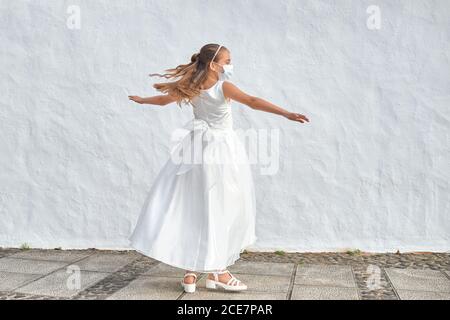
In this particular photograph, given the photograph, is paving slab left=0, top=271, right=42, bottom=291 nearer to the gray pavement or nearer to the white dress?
the gray pavement

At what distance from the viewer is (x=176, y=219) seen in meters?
4.36

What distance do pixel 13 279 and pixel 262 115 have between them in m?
2.64

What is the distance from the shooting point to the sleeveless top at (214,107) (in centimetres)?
435

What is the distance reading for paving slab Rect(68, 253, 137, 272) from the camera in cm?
530

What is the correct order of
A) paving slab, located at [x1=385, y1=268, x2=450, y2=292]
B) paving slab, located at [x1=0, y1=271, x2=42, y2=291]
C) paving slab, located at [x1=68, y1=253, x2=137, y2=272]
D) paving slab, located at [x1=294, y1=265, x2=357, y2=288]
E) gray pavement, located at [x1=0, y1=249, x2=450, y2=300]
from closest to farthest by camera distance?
gray pavement, located at [x1=0, y1=249, x2=450, y2=300]
paving slab, located at [x1=0, y1=271, x2=42, y2=291]
paving slab, located at [x1=385, y1=268, x2=450, y2=292]
paving slab, located at [x1=294, y1=265, x2=357, y2=288]
paving slab, located at [x1=68, y1=253, x2=137, y2=272]

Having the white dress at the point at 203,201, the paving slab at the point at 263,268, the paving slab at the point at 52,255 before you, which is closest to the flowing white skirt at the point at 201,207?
the white dress at the point at 203,201

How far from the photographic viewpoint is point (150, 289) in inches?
176

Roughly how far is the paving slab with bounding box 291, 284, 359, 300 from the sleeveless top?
48.7 inches

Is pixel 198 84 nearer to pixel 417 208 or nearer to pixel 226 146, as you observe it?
pixel 226 146

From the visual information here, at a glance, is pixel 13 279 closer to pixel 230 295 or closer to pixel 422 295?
pixel 230 295

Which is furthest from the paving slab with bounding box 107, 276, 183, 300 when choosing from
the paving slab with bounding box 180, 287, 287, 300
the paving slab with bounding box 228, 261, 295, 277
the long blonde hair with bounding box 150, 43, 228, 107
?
the long blonde hair with bounding box 150, 43, 228, 107

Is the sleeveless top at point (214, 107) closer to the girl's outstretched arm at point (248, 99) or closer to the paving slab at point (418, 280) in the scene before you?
the girl's outstretched arm at point (248, 99)
